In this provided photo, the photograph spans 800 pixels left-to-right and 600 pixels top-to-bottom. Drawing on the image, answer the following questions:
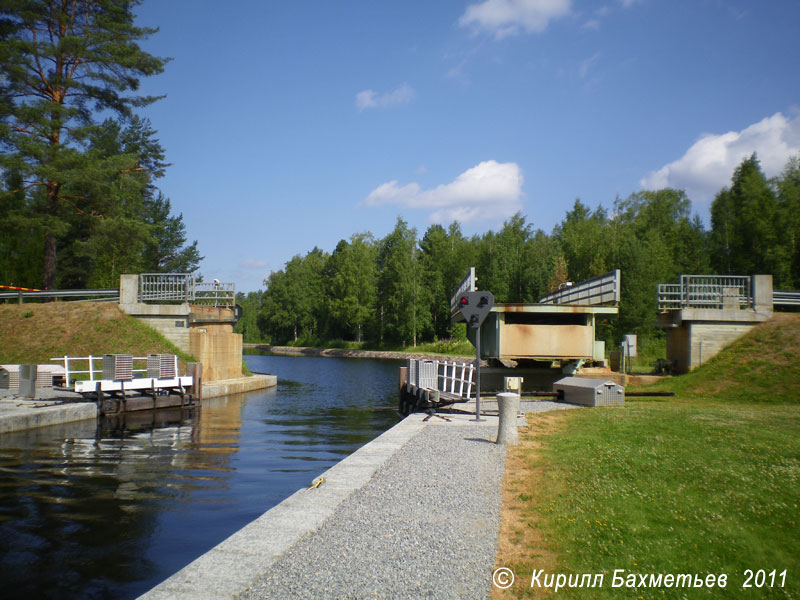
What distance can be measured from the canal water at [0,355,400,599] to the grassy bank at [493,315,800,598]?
428cm

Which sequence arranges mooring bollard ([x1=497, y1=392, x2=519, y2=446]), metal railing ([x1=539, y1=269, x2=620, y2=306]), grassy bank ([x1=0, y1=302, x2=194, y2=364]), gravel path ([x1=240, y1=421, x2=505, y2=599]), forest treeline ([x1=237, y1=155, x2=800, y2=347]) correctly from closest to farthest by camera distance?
gravel path ([x1=240, y1=421, x2=505, y2=599]), mooring bollard ([x1=497, y1=392, x2=519, y2=446]), metal railing ([x1=539, y1=269, x2=620, y2=306]), grassy bank ([x1=0, y1=302, x2=194, y2=364]), forest treeline ([x1=237, y1=155, x2=800, y2=347])

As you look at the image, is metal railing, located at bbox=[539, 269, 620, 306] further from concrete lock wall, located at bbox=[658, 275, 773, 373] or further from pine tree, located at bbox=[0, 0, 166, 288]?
pine tree, located at bbox=[0, 0, 166, 288]

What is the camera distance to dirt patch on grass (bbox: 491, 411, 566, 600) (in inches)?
212

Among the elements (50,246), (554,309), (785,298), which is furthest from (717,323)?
(50,246)

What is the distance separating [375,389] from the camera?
3619 centimetres

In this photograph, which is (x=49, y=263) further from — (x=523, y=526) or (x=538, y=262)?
(x=538, y=262)

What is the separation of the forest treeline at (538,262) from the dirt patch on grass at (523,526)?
44.6 meters

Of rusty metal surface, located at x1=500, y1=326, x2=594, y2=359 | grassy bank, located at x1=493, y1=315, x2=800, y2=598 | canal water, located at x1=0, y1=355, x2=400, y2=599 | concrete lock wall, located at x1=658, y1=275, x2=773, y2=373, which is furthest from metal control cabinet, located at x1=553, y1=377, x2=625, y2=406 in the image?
concrete lock wall, located at x1=658, y1=275, x2=773, y2=373

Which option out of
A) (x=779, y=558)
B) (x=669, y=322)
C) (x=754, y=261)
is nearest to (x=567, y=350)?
(x=669, y=322)

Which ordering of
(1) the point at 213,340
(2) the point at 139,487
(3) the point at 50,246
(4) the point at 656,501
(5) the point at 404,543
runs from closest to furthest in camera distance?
1. (5) the point at 404,543
2. (4) the point at 656,501
3. (2) the point at 139,487
4. (1) the point at 213,340
5. (3) the point at 50,246

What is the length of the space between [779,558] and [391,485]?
4.75 meters

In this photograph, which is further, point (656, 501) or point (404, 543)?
point (656, 501)

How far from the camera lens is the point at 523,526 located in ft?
22.3

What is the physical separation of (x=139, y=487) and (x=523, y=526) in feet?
24.8
